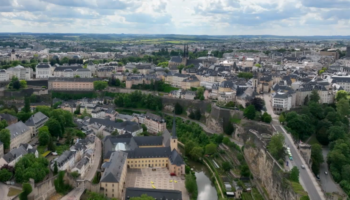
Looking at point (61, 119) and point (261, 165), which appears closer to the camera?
point (261, 165)

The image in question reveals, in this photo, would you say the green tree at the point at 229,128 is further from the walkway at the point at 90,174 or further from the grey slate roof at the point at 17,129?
the grey slate roof at the point at 17,129

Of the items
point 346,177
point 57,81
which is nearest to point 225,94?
point 346,177

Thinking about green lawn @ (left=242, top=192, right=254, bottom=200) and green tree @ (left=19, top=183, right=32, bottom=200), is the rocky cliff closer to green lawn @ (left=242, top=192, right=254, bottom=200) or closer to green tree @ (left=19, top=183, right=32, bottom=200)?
green lawn @ (left=242, top=192, right=254, bottom=200)

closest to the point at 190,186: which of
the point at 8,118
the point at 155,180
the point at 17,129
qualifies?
the point at 155,180

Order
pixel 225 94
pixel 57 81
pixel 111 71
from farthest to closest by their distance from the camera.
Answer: pixel 111 71
pixel 57 81
pixel 225 94

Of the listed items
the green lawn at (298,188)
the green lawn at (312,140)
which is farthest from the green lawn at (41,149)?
the green lawn at (312,140)

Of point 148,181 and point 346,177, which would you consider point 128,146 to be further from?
point 346,177
